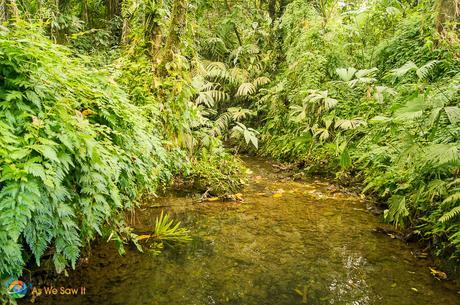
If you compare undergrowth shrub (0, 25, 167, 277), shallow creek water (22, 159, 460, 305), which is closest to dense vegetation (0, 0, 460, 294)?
undergrowth shrub (0, 25, 167, 277)

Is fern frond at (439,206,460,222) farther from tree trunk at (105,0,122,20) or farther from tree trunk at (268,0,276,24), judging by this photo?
tree trunk at (105,0,122,20)

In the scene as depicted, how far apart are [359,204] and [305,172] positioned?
184 cm

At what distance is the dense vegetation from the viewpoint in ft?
6.51

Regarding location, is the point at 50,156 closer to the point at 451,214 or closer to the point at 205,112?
the point at 451,214

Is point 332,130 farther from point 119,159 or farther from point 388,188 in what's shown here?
point 119,159

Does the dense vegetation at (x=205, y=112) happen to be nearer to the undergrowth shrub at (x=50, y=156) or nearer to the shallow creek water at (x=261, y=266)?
the undergrowth shrub at (x=50, y=156)

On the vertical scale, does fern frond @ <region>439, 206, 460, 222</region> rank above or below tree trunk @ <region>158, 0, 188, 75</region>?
below

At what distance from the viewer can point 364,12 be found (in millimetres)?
7258

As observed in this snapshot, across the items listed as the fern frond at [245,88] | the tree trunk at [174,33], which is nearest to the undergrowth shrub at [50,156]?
the tree trunk at [174,33]

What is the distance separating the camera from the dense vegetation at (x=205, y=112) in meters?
1.98

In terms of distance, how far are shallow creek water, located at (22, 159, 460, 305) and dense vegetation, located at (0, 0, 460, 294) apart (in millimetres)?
323

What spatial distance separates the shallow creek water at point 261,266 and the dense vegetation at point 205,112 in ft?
1.06

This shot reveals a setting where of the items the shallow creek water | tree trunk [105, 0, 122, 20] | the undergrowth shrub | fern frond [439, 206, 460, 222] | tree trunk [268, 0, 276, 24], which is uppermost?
tree trunk [268, 0, 276, 24]

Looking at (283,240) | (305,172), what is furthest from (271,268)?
(305,172)
